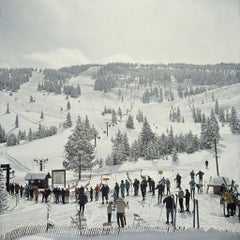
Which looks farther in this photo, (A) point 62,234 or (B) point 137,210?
(B) point 137,210

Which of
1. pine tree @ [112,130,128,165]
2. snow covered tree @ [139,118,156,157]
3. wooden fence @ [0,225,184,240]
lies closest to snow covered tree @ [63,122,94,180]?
pine tree @ [112,130,128,165]

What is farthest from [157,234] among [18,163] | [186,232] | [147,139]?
[18,163]

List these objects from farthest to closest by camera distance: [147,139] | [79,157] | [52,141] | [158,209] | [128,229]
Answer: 1. [52,141]
2. [147,139]
3. [79,157]
4. [158,209]
5. [128,229]

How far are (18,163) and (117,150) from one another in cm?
2690

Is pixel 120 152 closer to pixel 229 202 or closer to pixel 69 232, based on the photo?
pixel 229 202

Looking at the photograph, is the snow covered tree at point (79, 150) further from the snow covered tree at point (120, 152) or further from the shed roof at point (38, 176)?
the snow covered tree at point (120, 152)

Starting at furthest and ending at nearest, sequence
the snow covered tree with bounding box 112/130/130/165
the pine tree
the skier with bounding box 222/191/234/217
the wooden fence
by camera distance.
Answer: the snow covered tree with bounding box 112/130/130/165 < the pine tree < the skier with bounding box 222/191/234/217 < the wooden fence

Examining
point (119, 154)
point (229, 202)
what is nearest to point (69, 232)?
point (229, 202)

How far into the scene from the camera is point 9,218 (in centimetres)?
1880

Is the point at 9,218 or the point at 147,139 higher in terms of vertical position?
the point at 147,139

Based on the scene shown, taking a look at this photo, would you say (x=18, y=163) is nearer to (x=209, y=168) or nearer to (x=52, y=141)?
(x=52, y=141)

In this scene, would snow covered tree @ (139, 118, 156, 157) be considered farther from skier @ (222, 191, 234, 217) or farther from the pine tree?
skier @ (222, 191, 234, 217)

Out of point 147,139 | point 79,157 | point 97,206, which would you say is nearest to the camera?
point 97,206

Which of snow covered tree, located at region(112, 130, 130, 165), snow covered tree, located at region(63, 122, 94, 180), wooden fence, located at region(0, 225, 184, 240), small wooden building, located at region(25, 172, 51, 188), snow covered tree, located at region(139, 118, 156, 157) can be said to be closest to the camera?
wooden fence, located at region(0, 225, 184, 240)
